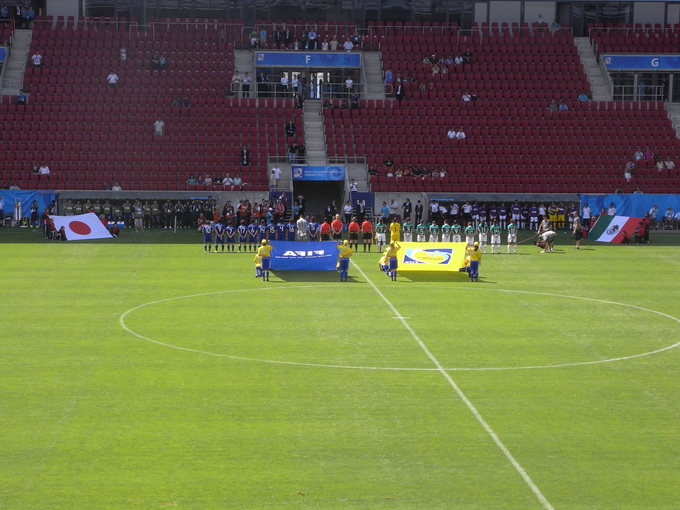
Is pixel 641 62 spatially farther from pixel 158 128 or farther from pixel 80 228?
pixel 80 228

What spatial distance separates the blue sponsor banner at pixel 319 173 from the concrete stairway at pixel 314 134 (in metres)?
1.36

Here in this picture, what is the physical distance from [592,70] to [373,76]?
15.3 meters

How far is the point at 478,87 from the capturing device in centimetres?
6806

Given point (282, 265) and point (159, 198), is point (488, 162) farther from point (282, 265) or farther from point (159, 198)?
point (282, 265)

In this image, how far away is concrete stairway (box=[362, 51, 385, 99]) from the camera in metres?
67.9

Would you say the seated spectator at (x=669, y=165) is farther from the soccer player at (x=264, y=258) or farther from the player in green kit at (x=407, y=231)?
the soccer player at (x=264, y=258)

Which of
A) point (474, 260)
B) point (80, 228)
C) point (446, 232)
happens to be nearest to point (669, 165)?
point (446, 232)

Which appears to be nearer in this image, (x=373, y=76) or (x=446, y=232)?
(x=446, y=232)

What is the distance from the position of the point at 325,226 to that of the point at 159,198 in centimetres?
1514

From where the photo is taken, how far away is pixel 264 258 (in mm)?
35781

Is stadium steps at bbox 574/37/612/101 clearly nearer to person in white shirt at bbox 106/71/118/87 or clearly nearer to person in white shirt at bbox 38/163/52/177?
person in white shirt at bbox 106/71/118/87

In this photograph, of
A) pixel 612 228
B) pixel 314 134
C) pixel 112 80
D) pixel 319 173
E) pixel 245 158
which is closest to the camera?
pixel 612 228

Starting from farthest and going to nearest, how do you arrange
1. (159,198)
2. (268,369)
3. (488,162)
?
(488,162), (159,198), (268,369)

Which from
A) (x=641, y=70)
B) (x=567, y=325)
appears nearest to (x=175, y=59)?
(x=641, y=70)
